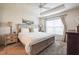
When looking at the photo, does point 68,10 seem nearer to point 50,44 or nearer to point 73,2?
point 73,2

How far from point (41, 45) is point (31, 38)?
10.2 inches

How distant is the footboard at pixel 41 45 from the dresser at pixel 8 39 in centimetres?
43

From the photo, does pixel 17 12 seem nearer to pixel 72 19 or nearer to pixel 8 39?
pixel 8 39

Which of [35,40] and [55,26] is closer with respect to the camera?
[35,40]

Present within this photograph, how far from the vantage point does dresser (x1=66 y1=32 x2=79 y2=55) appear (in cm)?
205

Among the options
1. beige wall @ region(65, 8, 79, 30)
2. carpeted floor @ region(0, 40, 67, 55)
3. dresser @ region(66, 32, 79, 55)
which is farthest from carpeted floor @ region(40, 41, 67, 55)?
beige wall @ region(65, 8, 79, 30)

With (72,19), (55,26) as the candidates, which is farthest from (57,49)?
(72,19)

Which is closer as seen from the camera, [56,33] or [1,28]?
[1,28]

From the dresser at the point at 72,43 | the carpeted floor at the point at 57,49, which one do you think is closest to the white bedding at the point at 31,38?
the carpeted floor at the point at 57,49

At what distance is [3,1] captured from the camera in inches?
79.1

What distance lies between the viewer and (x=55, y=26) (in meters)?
2.16
